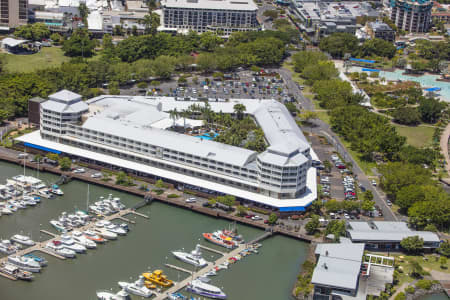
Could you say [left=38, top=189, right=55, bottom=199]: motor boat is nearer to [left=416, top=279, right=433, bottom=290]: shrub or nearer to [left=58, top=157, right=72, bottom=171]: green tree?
[left=58, top=157, right=72, bottom=171]: green tree

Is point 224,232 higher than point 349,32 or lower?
lower

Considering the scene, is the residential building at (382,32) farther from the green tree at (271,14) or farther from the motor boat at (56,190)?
the motor boat at (56,190)

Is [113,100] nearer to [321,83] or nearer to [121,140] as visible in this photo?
[121,140]

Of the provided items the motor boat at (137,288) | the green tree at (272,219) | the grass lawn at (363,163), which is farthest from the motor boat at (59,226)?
the grass lawn at (363,163)

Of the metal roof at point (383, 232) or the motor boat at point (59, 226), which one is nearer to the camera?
the metal roof at point (383, 232)

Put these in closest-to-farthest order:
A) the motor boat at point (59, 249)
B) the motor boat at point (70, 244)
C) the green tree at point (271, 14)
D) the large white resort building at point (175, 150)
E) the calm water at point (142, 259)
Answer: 1. the calm water at point (142, 259)
2. the motor boat at point (59, 249)
3. the motor boat at point (70, 244)
4. the large white resort building at point (175, 150)
5. the green tree at point (271, 14)

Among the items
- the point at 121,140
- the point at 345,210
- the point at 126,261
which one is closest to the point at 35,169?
the point at 121,140

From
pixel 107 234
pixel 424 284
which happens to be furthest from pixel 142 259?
pixel 424 284
